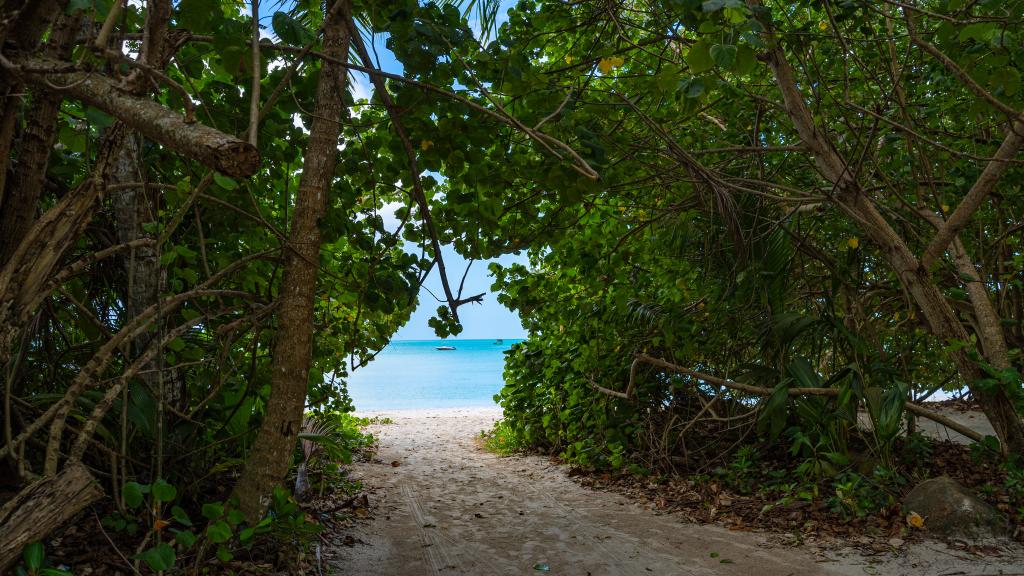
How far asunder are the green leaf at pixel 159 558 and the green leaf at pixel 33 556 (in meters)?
0.28

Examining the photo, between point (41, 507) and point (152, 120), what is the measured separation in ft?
4.56

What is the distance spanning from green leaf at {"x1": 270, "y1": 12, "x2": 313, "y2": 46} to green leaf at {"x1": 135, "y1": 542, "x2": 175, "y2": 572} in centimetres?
201

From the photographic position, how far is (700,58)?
2.08 metres

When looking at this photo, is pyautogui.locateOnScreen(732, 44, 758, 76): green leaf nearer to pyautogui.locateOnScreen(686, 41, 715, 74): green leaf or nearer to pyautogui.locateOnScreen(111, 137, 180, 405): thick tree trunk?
pyautogui.locateOnScreen(686, 41, 715, 74): green leaf

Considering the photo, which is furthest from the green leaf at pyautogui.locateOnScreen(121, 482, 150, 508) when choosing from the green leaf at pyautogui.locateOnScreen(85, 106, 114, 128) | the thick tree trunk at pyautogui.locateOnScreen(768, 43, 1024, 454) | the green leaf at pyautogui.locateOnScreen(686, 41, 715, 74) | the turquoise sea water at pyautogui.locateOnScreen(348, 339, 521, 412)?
the turquoise sea water at pyautogui.locateOnScreen(348, 339, 521, 412)

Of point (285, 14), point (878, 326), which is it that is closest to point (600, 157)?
point (285, 14)

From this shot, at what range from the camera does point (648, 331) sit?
6535 millimetres

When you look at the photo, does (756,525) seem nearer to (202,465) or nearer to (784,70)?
(784,70)

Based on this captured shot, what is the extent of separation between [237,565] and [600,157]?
2509mm

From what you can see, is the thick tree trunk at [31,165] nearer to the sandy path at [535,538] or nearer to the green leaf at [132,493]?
the green leaf at [132,493]

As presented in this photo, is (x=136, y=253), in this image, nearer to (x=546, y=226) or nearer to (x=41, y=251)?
(x=41, y=251)

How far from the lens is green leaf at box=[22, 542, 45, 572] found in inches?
77.8

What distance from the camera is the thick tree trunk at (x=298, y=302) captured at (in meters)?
2.83

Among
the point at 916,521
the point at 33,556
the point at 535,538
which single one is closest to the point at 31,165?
the point at 33,556
